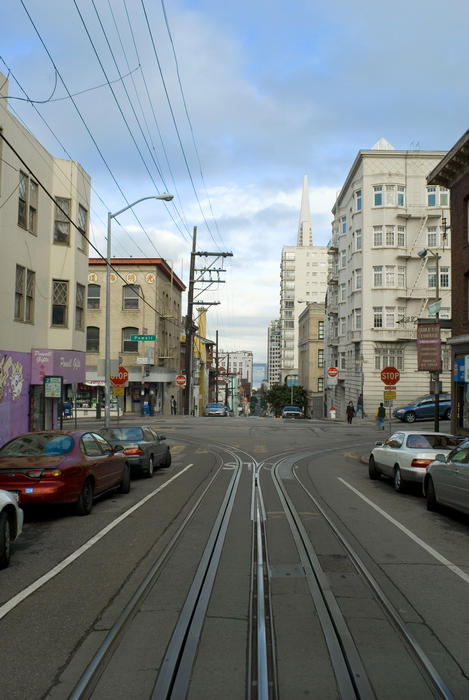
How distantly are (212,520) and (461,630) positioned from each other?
214 inches

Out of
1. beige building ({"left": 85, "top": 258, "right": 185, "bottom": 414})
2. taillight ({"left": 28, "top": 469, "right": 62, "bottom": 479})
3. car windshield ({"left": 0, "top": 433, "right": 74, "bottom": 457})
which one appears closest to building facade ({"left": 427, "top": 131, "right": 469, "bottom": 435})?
car windshield ({"left": 0, "top": 433, "right": 74, "bottom": 457})

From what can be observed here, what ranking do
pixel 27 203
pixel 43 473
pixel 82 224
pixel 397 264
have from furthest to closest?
pixel 397 264
pixel 82 224
pixel 27 203
pixel 43 473

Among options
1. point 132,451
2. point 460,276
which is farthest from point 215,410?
point 132,451

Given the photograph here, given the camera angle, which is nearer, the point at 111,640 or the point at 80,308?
the point at 111,640

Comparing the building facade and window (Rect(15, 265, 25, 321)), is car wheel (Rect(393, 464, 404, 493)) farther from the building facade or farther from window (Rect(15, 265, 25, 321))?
window (Rect(15, 265, 25, 321))

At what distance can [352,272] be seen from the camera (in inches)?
2053

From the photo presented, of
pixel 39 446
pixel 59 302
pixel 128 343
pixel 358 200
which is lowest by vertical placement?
pixel 39 446

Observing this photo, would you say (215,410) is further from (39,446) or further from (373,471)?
(39,446)

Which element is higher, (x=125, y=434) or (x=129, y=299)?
(x=129, y=299)

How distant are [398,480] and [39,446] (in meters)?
8.07

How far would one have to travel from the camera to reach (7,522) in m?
7.39

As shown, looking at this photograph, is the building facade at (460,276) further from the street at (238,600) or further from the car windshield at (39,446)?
the car windshield at (39,446)

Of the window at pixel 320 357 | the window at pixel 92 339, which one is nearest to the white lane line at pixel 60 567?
the window at pixel 92 339

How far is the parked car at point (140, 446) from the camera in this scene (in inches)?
623
